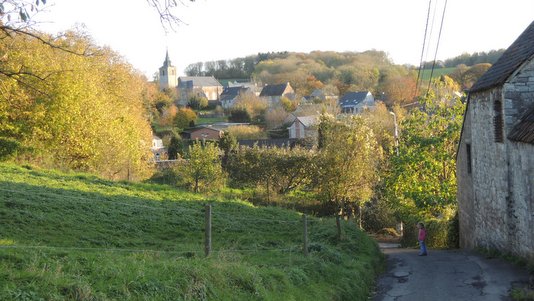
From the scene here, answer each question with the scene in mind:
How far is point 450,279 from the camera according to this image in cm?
1277

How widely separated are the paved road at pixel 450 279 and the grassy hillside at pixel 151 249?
26.8 inches

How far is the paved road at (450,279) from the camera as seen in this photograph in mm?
11250

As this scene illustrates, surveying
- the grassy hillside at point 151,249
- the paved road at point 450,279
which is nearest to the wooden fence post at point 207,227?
the grassy hillside at point 151,249

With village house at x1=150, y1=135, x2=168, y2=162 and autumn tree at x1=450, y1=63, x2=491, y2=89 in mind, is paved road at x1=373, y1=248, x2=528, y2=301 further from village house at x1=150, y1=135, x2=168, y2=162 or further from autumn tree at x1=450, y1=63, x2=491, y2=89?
autumn tree at x1=450, y1=63, x2=491, y2=89

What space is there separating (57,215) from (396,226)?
22.9 m

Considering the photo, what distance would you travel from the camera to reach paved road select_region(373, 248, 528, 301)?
11250mm

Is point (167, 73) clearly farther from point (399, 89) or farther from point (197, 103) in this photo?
point (399, 89)

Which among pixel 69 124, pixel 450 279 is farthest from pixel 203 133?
pixel 450 279

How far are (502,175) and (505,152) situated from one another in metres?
0.68

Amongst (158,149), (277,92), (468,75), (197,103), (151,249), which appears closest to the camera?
(151,249)

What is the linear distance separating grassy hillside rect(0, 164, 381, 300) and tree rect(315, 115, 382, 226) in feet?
24.9

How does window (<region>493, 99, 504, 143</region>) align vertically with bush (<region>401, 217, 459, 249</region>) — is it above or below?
above

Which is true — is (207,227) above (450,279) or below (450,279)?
above

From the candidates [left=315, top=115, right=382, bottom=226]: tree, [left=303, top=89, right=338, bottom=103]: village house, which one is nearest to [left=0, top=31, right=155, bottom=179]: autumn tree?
[left=315, top=115, right=382, bottom=226]: tree
